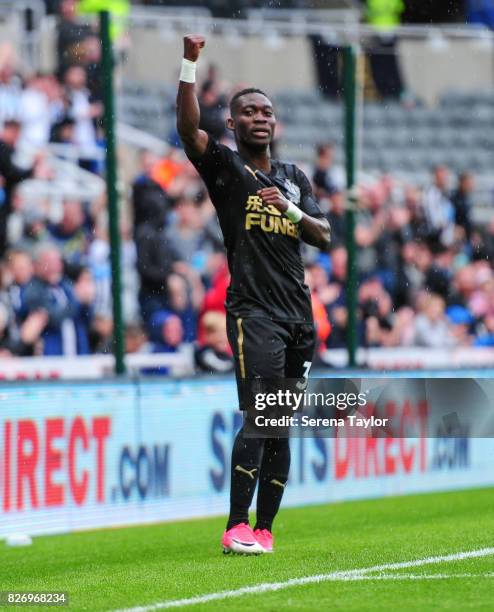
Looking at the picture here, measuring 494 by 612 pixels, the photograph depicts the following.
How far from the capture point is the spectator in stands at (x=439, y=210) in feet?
51.6

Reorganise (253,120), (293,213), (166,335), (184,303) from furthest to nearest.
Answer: (184,303) < (166,335) < (253,120) < (293,213)

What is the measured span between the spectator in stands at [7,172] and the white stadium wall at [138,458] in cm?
299

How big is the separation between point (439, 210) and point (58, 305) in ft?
17.5

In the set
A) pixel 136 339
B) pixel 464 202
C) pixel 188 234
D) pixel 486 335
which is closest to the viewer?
pixel 136 339

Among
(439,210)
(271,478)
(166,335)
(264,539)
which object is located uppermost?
(439,210)

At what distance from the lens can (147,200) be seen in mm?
13555

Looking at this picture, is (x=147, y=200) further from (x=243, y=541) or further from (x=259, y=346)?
(x=243, y=541)

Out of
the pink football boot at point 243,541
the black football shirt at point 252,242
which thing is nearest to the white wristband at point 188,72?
the black football shirt at point 252,242

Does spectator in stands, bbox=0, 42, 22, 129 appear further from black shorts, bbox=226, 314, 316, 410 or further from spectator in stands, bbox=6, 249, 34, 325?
black shorts, bbox=226, 314, 316, 410

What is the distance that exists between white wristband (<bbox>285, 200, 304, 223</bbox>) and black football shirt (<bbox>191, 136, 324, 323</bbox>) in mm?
163

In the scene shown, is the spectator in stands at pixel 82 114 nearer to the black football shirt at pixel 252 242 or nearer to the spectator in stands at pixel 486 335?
the spectator in stands at pixel 486 335

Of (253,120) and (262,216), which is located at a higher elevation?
(253,120)

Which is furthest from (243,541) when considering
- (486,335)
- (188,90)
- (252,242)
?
(486,335)

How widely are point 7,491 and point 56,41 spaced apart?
6345 mm
